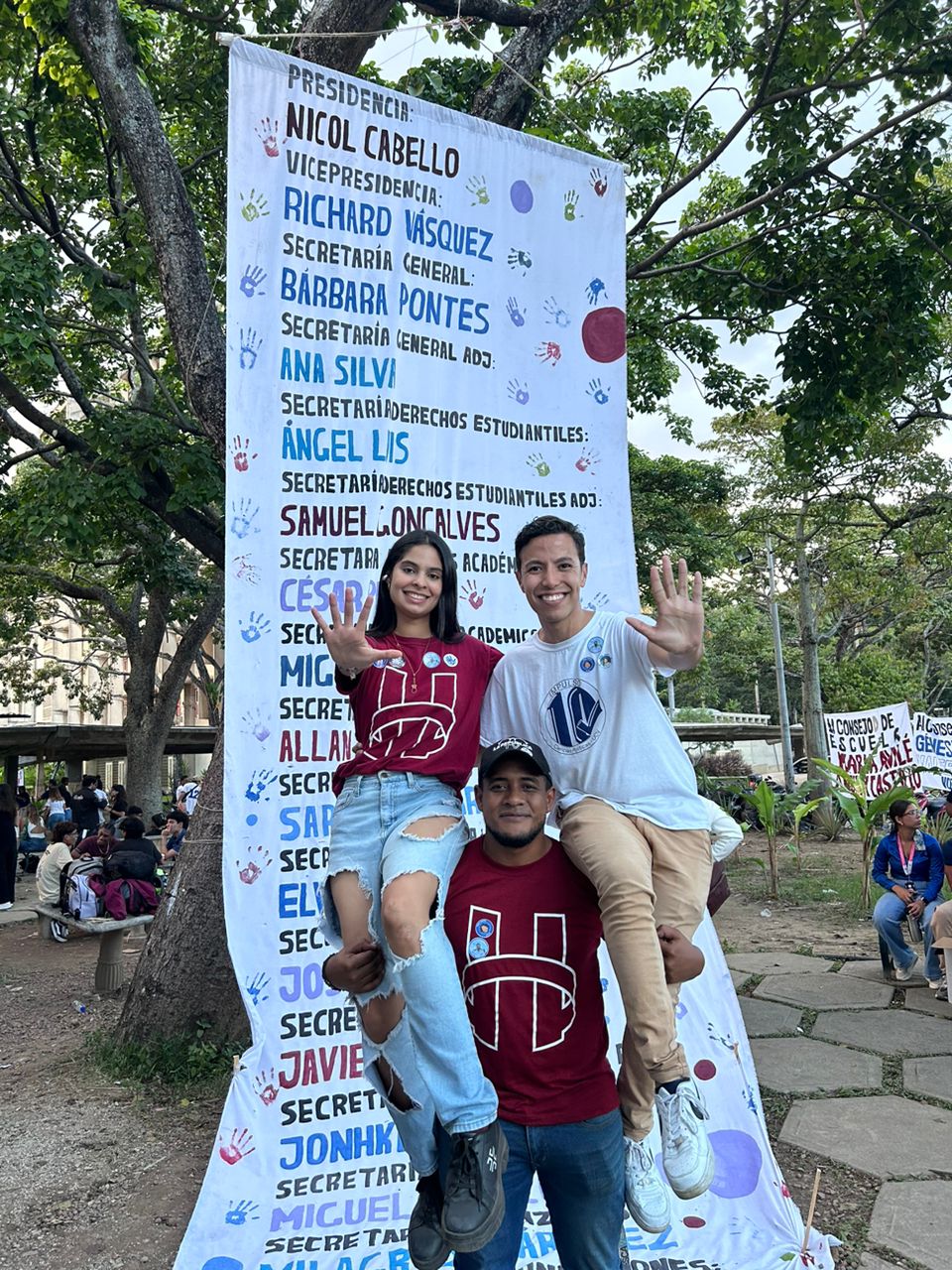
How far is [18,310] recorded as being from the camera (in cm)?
712

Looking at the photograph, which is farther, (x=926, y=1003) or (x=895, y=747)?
(x=895, y=747)

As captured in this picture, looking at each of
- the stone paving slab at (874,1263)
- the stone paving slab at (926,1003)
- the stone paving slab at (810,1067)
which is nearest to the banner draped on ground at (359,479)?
the stone paving slab at (874,1263)

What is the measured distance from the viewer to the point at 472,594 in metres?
4.39

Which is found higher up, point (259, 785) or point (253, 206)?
point (253, 206)

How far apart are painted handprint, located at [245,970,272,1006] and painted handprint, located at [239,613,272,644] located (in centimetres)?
127

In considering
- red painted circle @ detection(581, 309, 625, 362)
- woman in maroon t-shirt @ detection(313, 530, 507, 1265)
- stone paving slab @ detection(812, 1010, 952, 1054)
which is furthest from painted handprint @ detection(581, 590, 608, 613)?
stone paving slab @ detection(812, 1010, 952, 1054)

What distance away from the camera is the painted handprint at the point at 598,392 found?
15.3 feet

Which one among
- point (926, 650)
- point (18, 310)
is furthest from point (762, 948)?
point (926, 650)

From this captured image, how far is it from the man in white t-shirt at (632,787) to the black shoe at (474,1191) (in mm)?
415

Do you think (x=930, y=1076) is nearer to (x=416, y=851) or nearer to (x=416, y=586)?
(x=416, y=851)

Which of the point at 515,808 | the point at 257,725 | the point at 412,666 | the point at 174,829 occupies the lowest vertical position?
the point at 174,829

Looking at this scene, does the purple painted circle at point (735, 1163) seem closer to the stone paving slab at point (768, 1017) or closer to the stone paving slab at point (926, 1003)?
the stone paving slab at point (768, 1017)

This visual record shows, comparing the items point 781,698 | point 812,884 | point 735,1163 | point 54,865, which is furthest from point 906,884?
point 781,698

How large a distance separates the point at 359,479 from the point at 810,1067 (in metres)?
3.97
